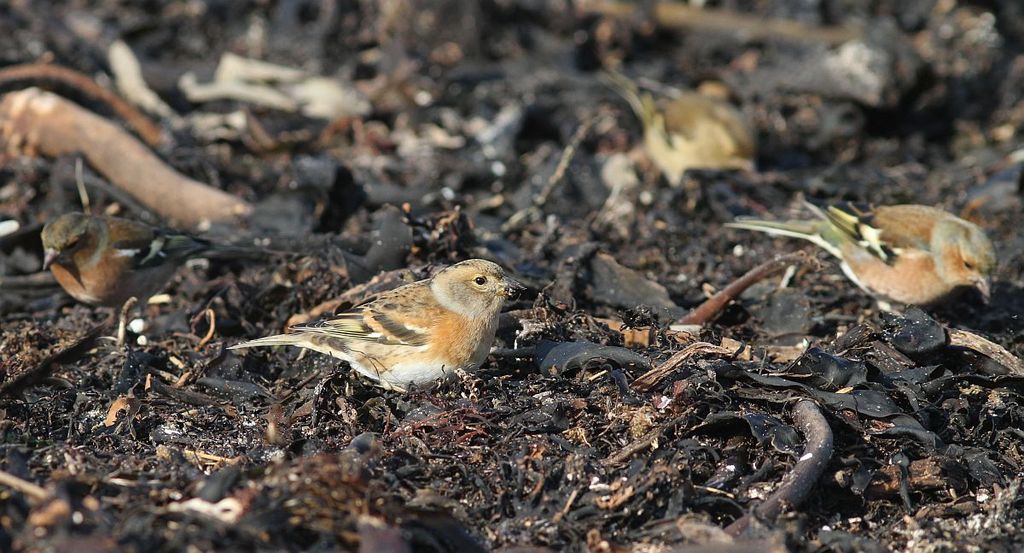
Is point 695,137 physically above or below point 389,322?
below

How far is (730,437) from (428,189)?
12.1ft

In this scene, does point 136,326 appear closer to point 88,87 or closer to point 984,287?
point 88,87

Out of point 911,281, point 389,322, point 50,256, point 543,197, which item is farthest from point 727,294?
point 50,256

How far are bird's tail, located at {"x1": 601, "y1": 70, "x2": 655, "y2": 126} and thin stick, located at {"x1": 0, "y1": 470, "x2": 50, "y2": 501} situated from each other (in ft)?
20.0

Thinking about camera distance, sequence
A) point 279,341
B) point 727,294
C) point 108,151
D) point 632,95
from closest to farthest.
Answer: point 279,341
point 727,294
point 108,151
point 632,95

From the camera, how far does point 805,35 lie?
10.1 m

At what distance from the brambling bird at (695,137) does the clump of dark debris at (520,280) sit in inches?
6.4

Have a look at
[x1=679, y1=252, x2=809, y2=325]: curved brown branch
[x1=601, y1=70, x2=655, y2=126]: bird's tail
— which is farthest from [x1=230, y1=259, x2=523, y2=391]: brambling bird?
[x1=601, y1=70, x2=655, y2=126]: bird's tail

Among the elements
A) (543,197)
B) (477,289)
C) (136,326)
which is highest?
(477,289)

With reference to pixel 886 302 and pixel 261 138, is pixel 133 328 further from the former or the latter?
pixel 886 302

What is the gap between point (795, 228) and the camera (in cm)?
689

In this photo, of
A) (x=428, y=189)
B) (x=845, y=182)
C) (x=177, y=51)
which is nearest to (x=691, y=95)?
(x=845, y=182)

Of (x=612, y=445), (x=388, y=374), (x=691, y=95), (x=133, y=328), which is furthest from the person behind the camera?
(x=691, y=95)

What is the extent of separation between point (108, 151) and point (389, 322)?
3.59 m
